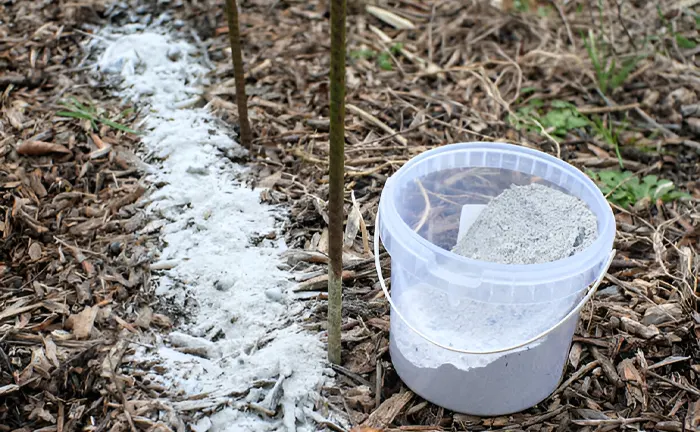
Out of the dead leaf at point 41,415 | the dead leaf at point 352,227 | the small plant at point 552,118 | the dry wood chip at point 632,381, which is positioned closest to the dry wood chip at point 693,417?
the dry wood chip at point 632,381

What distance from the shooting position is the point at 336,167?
146 centimetres

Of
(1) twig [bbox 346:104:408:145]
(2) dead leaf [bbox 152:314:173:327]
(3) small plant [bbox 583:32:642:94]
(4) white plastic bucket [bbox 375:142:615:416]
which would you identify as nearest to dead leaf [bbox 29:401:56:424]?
(2) dead leaf [bbox 152:314:173:327]

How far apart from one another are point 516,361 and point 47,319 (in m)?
1.27

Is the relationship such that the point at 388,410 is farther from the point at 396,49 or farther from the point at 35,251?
the point at 396,49

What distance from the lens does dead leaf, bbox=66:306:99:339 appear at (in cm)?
184

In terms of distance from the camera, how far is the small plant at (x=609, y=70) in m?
2.88

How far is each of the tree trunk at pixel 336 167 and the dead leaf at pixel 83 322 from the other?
67cm

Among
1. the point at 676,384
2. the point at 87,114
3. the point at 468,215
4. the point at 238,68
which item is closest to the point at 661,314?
the point at 676,384

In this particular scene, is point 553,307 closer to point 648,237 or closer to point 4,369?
point 648,237

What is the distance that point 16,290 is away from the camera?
1949 mm

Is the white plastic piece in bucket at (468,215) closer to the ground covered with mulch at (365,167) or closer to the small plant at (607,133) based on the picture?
the ground covered with mulch at (365,167)

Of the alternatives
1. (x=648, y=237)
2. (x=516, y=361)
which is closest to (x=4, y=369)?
(x=516, y=361)

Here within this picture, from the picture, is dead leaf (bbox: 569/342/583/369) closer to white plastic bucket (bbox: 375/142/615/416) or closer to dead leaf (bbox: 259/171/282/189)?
white plastic bucket (bbox: 375/142/615/416)

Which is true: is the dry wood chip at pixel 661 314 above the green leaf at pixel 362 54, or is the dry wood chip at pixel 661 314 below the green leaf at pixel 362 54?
below
